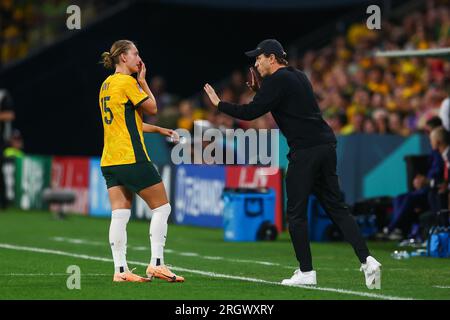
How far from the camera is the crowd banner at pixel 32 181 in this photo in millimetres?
27438

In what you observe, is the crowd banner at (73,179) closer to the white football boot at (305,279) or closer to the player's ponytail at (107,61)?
the player's ponytail at (107,61)

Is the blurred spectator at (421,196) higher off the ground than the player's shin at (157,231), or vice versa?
the blurred spectator at (421,196)

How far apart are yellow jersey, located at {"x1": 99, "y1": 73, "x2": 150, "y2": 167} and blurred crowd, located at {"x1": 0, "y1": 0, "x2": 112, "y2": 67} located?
2364 centimetres

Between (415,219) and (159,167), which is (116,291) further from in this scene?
(159,167)

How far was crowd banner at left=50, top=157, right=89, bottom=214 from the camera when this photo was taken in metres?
26.1

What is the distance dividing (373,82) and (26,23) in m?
13.7

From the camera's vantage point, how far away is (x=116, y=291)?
10547 millimetres

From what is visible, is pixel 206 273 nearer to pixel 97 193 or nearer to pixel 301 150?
pixel 301 150

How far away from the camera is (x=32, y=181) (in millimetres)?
27828

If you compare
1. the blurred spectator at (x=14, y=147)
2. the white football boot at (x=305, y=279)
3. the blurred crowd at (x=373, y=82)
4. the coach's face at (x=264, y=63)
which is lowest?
the white football boot at (x=305, y=279)

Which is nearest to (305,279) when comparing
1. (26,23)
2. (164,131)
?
(164,131)

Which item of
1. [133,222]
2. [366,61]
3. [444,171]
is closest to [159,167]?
[133,222]

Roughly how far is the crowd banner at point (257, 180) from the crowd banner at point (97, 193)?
4331 mm

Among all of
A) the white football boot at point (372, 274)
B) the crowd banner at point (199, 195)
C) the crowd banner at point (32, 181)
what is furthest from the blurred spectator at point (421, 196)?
the crowd banner at point (32, 181)
